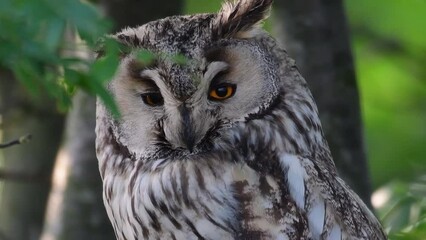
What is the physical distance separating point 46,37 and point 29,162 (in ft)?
11.4

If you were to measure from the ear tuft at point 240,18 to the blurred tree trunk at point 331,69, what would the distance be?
697 mm

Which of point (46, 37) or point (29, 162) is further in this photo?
point (29, 162)

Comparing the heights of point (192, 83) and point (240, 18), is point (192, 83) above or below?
below

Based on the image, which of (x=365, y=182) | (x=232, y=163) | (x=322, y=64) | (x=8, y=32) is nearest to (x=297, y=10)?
(x=322, y=64)

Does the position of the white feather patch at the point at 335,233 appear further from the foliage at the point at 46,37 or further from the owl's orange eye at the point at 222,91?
the foliage at the point at 46,37

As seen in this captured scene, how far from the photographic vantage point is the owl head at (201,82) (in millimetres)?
3227

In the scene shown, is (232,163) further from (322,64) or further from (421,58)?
(421,58)

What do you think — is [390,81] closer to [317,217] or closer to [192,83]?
[317,217]

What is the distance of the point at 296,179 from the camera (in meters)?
3.32

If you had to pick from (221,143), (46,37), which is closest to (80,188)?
(221,143)

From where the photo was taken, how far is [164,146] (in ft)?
11.3

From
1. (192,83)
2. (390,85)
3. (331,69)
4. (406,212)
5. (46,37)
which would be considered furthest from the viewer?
(390,85)

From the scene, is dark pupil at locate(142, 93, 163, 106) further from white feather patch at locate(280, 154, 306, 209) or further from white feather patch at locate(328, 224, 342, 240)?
white feather patch at locate(328, 224, 342, 240)

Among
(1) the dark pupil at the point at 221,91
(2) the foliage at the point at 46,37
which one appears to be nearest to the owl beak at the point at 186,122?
(1) the dark pupil at the point at 221,91
